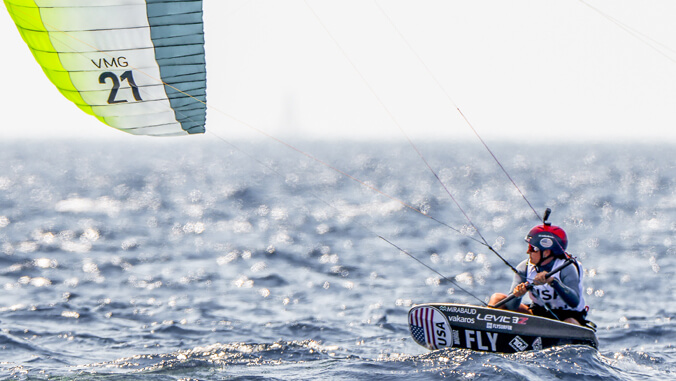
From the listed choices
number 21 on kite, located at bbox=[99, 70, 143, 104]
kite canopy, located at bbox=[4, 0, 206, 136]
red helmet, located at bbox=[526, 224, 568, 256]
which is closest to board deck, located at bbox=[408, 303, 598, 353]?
red helmet, located at bbox=[526, 224, 568, 256]

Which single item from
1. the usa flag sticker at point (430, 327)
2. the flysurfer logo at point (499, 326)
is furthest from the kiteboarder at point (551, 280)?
the usa flag sticker at point (430, 327)

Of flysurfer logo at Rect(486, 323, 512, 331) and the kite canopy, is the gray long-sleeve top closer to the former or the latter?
flysurfer logo at Rect(486, 323, 512, 331)

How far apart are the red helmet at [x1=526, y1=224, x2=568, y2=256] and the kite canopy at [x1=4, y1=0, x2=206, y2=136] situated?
14.5 ft

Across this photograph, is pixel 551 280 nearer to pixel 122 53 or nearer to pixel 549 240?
pixel 549 240

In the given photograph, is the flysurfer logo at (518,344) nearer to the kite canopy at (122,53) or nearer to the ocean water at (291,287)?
the ocean water at (291,287)

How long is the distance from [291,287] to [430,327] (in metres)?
4.81

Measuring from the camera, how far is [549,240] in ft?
26.7

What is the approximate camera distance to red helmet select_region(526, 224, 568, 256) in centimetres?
812

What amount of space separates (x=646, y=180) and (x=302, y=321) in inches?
1550

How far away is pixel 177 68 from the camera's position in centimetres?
922

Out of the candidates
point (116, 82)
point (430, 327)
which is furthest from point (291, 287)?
point (116, 82)

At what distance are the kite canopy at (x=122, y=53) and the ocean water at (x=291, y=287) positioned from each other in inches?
117

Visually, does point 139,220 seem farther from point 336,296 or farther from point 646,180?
point 646,180

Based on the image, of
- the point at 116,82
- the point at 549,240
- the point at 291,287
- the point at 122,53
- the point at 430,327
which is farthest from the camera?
the point at 291,287
